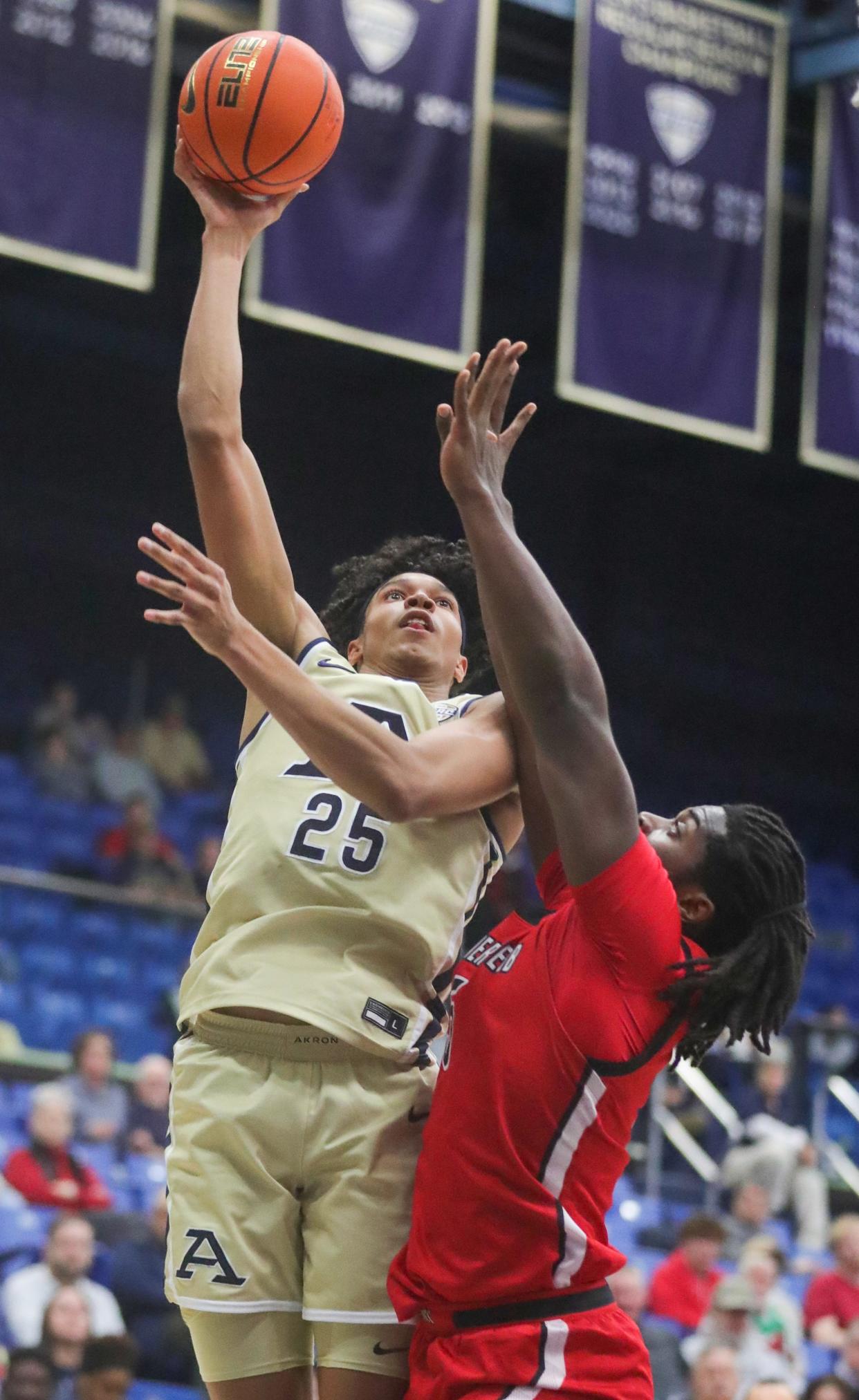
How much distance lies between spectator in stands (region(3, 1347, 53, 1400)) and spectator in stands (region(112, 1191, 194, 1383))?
2.16ft

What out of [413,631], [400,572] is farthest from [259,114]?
[413,631]

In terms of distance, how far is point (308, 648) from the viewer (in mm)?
3408

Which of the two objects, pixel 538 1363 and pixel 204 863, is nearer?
pixel 538 1363

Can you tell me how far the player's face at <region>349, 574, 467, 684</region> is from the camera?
3.54m

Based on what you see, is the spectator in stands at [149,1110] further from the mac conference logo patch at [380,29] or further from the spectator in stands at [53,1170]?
the mac conference logo patch at [380,29]

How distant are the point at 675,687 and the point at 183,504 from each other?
14.2ft

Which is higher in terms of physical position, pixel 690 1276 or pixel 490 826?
pixel 490 826

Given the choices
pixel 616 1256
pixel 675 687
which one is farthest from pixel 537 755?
pixel 675 687

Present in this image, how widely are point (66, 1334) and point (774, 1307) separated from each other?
317cm

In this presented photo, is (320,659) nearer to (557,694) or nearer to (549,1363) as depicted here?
(557,694)

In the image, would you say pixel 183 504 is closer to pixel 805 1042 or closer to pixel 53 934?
pixel 53 934

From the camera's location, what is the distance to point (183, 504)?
13461 mm

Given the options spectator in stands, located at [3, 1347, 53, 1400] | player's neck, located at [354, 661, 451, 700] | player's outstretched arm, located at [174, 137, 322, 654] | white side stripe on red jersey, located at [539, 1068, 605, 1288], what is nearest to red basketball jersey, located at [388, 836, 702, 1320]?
white side stripe on red jersey, located at [539, 1068, 605, 1288]

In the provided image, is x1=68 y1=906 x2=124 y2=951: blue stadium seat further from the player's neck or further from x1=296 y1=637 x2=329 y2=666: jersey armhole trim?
x1=296 y1=637 x2=329 y2=666: jersey armhole trim
